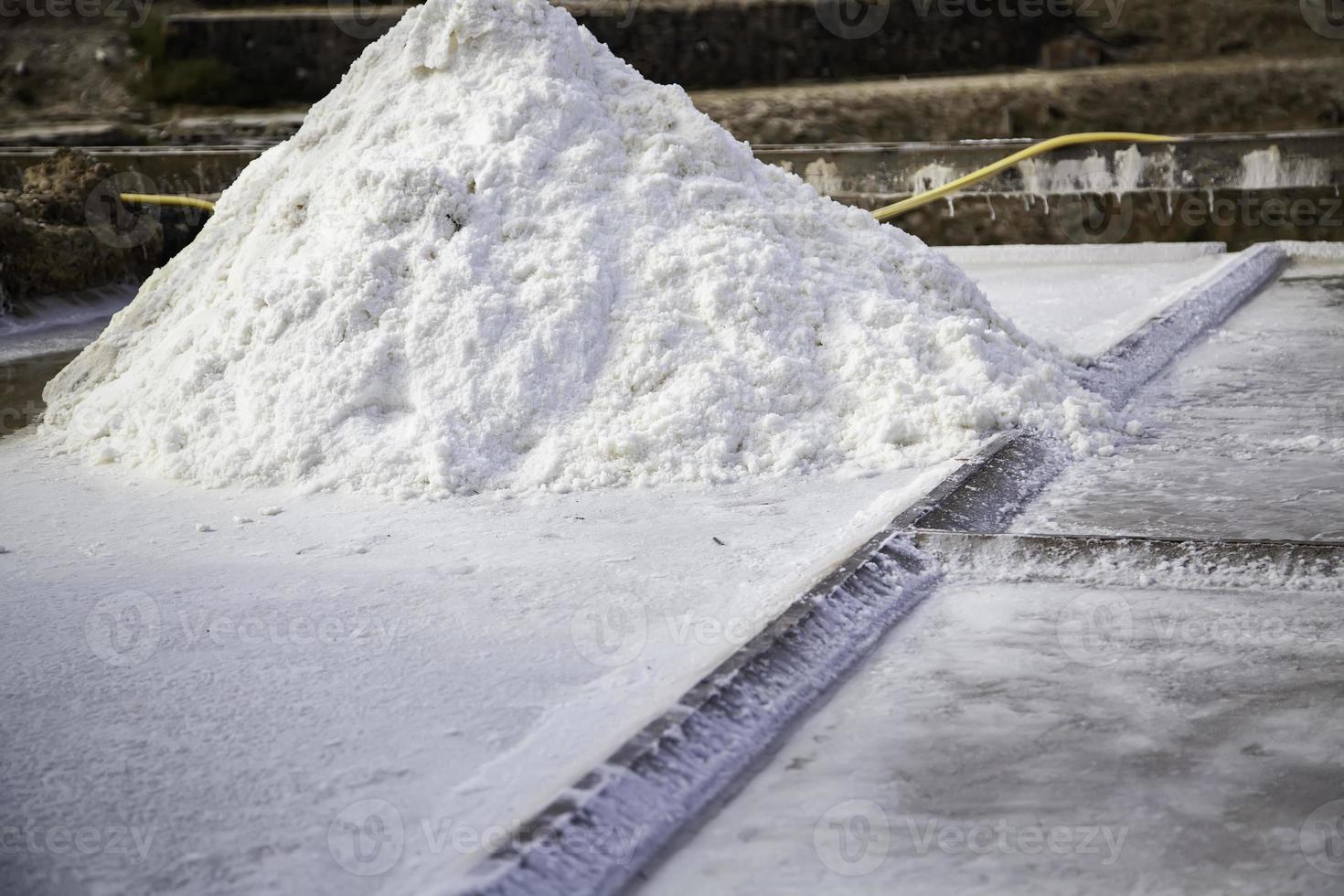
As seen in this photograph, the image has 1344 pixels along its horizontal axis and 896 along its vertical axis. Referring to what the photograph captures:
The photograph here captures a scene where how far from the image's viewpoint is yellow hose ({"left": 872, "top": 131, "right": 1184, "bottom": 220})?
6.67 metres

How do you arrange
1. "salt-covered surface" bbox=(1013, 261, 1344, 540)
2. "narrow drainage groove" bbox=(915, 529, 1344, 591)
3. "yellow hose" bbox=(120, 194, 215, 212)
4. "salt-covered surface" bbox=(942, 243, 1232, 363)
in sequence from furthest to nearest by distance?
"yellow hose" bbox=(120, 194, 215, 212) → "salt-covered surface" bbox=(942, 243, 1232, 363) → "salt-covered surface" bbox=(1013, 261, 1344, 540) → "narrow drainage groove" bbox=(915, 529, 1344, 591)

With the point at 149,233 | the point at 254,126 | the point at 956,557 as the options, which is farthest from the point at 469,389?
the point at 254,126

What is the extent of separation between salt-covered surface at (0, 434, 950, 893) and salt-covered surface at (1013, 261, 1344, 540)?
12.9 inches

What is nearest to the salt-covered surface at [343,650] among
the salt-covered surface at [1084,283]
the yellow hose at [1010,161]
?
the salt-covered surface at [1084,283]

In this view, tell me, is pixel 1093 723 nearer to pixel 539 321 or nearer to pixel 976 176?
pixel 539 321

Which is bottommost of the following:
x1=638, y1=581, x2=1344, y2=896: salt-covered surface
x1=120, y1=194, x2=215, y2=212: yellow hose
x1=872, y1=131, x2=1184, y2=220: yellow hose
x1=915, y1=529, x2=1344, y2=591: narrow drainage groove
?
x1=638, y1=581, x2=1344, y2=896: salt-covered surface

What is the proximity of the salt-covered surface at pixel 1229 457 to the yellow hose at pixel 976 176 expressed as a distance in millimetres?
2695

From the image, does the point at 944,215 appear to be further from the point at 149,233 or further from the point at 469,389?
the point at 469,389

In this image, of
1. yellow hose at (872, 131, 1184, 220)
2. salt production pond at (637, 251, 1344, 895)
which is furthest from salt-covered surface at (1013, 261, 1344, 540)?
yellow hose at (872, 131, 1184, 220)

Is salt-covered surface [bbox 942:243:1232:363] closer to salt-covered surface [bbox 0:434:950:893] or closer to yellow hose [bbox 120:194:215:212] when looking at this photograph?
salt-covered surface [bbox 0:434:950:893]

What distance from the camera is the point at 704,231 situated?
3.08 m

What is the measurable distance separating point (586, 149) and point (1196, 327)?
219 centimetres

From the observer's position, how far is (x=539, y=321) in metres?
2.87

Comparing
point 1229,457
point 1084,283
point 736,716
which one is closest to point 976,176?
point 1084,283
